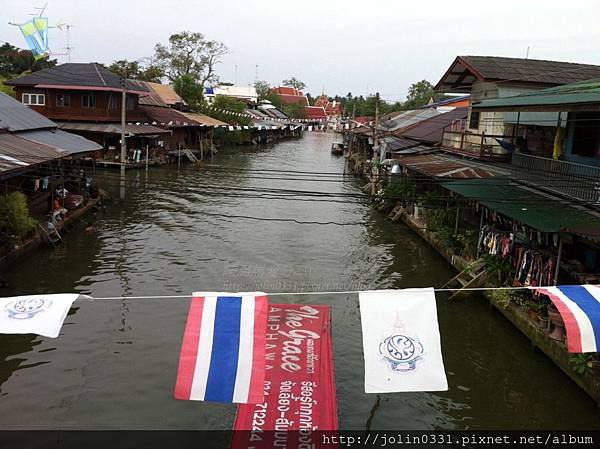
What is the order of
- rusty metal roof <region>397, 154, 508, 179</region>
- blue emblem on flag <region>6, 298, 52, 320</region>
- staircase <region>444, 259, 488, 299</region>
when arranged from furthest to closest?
1. rusty metal roof <region>397, 154, 508, 179</region>
2. staircase <region>444, 259, 488, 299</region>
3. blue emblem on flag <region>6, 298, 52, 320</region>

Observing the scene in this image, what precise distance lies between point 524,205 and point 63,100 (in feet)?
130

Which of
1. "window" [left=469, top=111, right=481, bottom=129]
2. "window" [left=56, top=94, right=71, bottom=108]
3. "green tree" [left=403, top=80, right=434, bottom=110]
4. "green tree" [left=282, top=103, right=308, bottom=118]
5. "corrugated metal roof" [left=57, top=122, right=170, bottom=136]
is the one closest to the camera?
"window" [left=469, top=111, right=481, bottom=129]

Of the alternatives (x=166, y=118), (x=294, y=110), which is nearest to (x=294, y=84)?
(x=294, y=110)

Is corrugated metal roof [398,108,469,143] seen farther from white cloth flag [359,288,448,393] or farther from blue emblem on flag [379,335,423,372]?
blue emblem on flag [379,335,423,372]

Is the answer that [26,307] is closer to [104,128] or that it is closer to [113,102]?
[104,128]

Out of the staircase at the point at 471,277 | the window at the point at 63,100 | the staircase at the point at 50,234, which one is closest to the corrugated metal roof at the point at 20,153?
the staircase at the point at 50,234

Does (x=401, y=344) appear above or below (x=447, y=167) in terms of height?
below

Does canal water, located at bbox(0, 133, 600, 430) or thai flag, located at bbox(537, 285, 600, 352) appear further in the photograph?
canal water, located at bbox(0, 133, 600, 430)

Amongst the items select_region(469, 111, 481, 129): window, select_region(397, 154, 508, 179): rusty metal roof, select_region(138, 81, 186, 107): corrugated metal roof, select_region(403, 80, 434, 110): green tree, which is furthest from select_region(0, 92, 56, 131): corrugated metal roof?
select_region(403, 80, 434, 110): green tree

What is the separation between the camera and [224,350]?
7.74 metres

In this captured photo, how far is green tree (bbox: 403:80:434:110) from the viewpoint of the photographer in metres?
90.7

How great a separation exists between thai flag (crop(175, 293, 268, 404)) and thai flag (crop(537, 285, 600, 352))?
14.9 ft

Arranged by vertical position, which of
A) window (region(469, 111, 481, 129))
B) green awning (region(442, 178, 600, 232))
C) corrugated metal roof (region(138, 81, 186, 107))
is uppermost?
corrugated metal roof (region(138, 81, 186, 107))

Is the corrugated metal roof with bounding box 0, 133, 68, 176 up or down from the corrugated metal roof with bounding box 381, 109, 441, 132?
down
